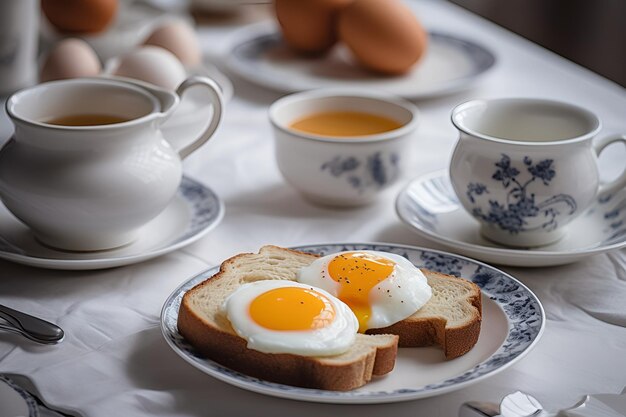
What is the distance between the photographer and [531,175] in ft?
3.43

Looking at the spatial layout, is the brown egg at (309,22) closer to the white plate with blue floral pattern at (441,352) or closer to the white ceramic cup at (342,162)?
the white ceramic cup at (342,162)

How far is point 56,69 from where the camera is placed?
145 centimetres

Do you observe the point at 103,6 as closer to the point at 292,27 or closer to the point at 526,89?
the point at 292,27

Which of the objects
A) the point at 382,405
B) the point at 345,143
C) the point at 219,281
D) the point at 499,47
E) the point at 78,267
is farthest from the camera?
the point at 499,47

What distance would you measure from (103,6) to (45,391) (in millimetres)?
1051

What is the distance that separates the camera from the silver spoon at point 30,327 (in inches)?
35.5

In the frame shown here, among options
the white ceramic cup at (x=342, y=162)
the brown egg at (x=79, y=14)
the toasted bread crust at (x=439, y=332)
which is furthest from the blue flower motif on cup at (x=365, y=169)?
the brown egg at (x=79, y=14)

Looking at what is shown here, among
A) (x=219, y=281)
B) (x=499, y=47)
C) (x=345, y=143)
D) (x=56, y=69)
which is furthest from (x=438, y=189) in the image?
(x=499, y=47)

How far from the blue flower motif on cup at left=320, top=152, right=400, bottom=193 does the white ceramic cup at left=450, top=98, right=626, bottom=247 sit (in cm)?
12

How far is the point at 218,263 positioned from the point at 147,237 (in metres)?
0.10

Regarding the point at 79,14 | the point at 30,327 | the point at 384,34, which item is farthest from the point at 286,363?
the point at 79,14

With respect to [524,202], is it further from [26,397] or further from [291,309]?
[26,397]

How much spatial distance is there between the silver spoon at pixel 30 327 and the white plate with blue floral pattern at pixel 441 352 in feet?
0.39

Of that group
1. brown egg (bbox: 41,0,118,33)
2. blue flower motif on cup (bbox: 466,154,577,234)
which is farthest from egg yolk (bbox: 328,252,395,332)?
brown egg (bbox: 41,0,118,33)
